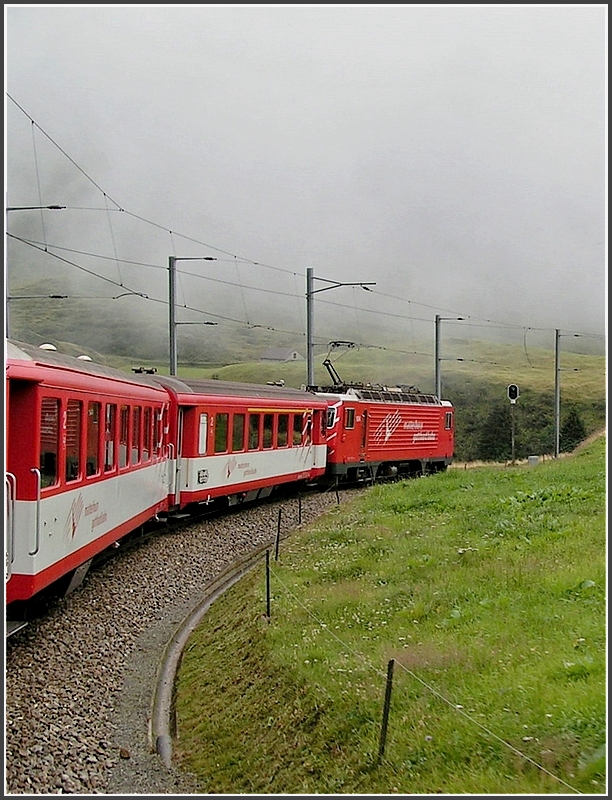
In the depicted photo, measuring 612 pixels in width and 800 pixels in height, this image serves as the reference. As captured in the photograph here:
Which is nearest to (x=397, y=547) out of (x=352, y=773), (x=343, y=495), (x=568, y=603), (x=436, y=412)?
(x=568, y=603)

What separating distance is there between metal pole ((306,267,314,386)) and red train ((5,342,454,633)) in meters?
2.19

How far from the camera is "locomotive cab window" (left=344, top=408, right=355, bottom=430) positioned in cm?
2654

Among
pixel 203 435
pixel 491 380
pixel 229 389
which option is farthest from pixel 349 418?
pixel 491 380

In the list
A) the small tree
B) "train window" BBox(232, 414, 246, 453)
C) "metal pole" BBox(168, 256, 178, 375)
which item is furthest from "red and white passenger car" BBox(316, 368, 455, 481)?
the small tree

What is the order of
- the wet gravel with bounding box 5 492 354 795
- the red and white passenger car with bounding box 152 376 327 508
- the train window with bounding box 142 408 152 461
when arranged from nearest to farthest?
the wet gravel with bounding box 5 492 354 795, the train window with bounding box 142 408 152 461, the red and white passenger car with bounding box 152 376 327 508

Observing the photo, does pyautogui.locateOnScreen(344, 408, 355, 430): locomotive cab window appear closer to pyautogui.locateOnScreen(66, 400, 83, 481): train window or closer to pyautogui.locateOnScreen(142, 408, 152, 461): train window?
pyautogui.locateOnScreen(142, 408, 152, 461): train window

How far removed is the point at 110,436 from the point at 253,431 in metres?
8.59

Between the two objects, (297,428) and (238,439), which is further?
(297,428)

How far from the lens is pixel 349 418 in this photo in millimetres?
26750

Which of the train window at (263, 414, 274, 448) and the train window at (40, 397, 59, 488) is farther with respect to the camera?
the train window at (263, 414, 274, 448)

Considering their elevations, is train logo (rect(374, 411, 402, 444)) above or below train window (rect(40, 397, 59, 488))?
below

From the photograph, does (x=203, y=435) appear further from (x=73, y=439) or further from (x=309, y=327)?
(x=309, y=327)

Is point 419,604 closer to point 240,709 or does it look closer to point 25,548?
point 240,709

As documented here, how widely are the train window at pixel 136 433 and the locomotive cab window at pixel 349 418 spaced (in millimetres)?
12773
